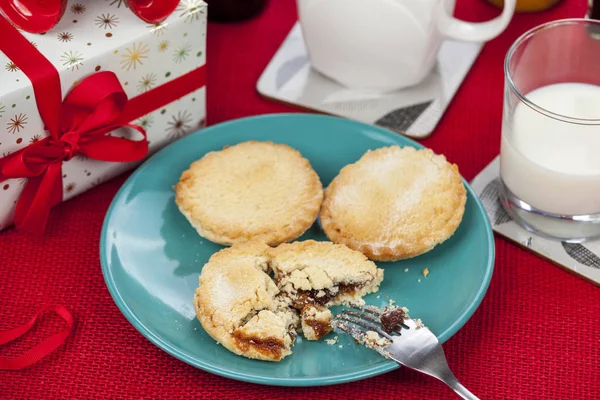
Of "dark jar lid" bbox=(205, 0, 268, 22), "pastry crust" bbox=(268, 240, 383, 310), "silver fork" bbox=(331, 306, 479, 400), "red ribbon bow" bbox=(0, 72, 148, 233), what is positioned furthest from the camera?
"dark jar lid" bbox=(205, 0, 268, 22)

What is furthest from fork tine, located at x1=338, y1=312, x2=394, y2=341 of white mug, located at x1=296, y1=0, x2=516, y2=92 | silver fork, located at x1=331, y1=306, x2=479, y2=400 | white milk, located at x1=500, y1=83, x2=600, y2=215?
white mug, located at x1=296, y1=0, x2=516, y2=92

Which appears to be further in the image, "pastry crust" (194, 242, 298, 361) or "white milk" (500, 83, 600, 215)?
"white milk" (500, 83, 600, 215)

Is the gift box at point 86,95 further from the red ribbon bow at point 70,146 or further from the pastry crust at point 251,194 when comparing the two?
the pastry crust at point 251,194

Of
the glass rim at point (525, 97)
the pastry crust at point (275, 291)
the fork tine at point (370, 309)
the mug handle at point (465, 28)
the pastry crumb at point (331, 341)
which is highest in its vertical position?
the glass rim at point (525, 97)

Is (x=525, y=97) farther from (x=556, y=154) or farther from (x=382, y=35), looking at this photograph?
(x=382, y=35)

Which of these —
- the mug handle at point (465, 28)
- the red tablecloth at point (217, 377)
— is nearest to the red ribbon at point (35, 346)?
the red tablecloth at point (217, 377)

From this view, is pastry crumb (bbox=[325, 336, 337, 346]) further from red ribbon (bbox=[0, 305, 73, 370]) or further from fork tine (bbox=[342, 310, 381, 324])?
red ribbon (bbox=[0, 305, 73, 370])

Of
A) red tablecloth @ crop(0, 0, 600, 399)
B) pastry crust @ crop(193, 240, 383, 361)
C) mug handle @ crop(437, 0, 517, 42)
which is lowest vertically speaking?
red tablecloth @ crop(0, 0, 600, 399)
